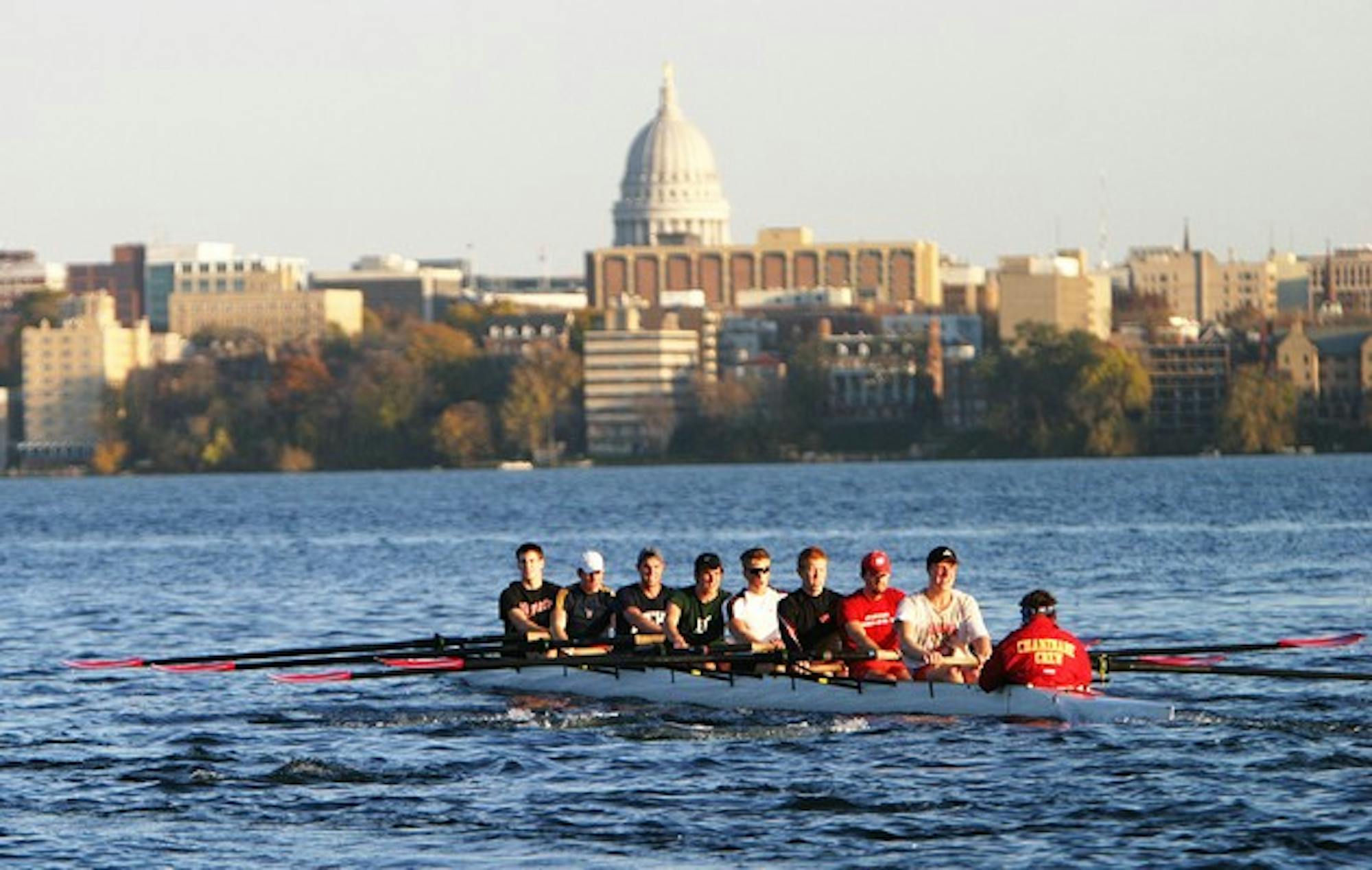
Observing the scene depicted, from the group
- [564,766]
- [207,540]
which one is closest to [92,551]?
[207,540]

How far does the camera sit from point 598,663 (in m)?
30.9

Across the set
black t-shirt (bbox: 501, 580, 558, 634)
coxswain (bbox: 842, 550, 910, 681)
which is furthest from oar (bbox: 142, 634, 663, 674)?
coxswain (bbox: 842, 550, 910, 681)

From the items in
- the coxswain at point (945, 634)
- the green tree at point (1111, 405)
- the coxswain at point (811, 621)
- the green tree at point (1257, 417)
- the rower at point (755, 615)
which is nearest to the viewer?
the coxswain at point (945, 634)

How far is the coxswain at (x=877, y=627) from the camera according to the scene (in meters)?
29.7

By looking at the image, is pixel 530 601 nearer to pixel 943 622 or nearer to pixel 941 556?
pixel 943 622

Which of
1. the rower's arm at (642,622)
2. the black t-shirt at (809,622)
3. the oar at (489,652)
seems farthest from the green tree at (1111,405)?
the black t-shirt at (809,622)

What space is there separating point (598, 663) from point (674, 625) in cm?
113

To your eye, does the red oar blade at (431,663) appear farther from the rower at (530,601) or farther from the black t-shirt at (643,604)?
the black t-shirt at (643,604)

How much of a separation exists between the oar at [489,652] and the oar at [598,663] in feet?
1.62

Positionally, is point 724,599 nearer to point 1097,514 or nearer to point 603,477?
point 1097,514

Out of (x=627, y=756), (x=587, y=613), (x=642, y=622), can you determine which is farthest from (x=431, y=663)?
(x=627, y=756)

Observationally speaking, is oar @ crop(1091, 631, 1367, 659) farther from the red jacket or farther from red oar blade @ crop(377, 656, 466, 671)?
red oar blade @ crop(377, 656, 466, 671)

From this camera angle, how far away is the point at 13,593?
58.0 meters

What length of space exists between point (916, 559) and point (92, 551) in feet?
75.0
